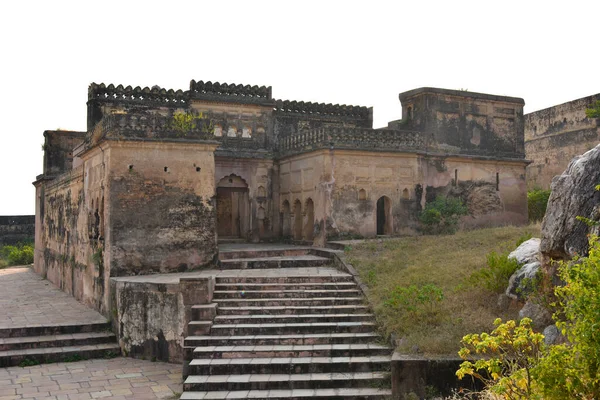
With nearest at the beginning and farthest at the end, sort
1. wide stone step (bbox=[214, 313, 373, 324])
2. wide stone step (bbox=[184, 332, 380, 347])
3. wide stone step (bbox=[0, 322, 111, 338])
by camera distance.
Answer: wide stone step (bbox=[184, 332, 380, 347]) → wide stone step (bbox=[214, 313, 373, 324]) → wide stone step (bbox=[0, 322, 111, 338])

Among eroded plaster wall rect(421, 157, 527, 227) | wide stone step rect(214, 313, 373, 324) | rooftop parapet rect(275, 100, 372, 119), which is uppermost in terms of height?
rooftop parapet rect(275, 100, 372, 119)

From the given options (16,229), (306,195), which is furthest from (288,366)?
(16,229)

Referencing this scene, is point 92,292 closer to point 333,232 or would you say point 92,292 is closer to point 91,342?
point 91,342

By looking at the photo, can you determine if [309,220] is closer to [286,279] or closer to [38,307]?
[286,279]

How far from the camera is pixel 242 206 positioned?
19.3 meters

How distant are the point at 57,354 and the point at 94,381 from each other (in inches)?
66.8

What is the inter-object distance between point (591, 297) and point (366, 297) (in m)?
6.65

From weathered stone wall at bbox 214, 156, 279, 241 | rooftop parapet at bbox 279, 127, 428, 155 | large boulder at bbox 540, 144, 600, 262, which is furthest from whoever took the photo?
weathered stone wall at bbox 214, 156, 279, 241

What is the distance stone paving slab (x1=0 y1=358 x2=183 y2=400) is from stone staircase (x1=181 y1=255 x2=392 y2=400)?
0.67 meters

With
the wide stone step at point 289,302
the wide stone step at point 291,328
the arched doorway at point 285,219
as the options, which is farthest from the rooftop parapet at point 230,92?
the wide stone step at point 291,328

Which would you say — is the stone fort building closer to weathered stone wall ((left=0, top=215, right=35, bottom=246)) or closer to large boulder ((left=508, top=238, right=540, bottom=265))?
large boulder ((left=508, top=238, right=540, bottom=265))

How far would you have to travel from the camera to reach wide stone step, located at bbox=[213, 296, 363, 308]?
11.1 metres

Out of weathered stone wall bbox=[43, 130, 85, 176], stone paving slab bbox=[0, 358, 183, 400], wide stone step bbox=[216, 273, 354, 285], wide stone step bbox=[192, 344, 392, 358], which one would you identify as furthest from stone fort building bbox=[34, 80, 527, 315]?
wide stone step bbox=[192, 344, 392, 358]

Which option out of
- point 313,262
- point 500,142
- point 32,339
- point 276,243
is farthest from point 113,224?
point 500,142
